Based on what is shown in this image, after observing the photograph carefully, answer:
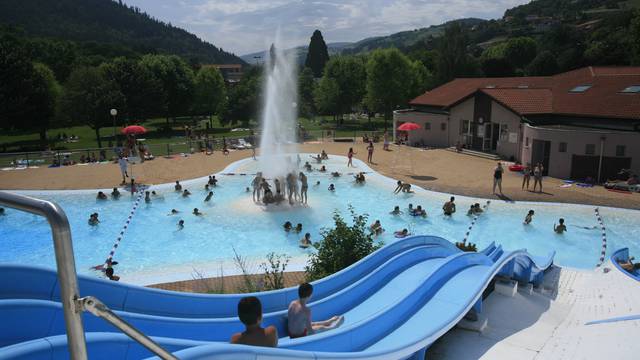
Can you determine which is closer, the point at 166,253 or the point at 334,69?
the point at 166,253

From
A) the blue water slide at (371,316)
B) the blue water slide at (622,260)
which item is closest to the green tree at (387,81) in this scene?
the blue water slide at (622,260)

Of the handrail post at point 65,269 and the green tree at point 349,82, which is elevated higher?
the green tree at point 349,82

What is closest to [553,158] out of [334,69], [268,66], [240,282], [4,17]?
[268,66]

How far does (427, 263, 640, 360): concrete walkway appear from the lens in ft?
27.7

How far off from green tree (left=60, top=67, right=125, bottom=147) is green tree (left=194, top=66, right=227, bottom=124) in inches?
609

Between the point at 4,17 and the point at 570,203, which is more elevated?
the point at 4,17

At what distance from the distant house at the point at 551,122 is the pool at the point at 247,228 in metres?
5.63

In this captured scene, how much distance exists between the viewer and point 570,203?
834 inches

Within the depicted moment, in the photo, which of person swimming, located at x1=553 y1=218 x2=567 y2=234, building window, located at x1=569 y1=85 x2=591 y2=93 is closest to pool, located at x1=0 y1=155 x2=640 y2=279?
person swimming, located at x1=553 y1=218 x2=567 y2=234

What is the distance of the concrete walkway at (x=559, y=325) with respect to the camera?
27.7ft

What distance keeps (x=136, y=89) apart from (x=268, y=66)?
1058 inches

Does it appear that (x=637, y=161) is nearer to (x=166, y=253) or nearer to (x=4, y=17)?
(x=166, y=253)

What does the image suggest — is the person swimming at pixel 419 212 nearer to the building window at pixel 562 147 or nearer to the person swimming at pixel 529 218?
the person swimming at pixel 529 218

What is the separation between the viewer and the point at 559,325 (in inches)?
404
